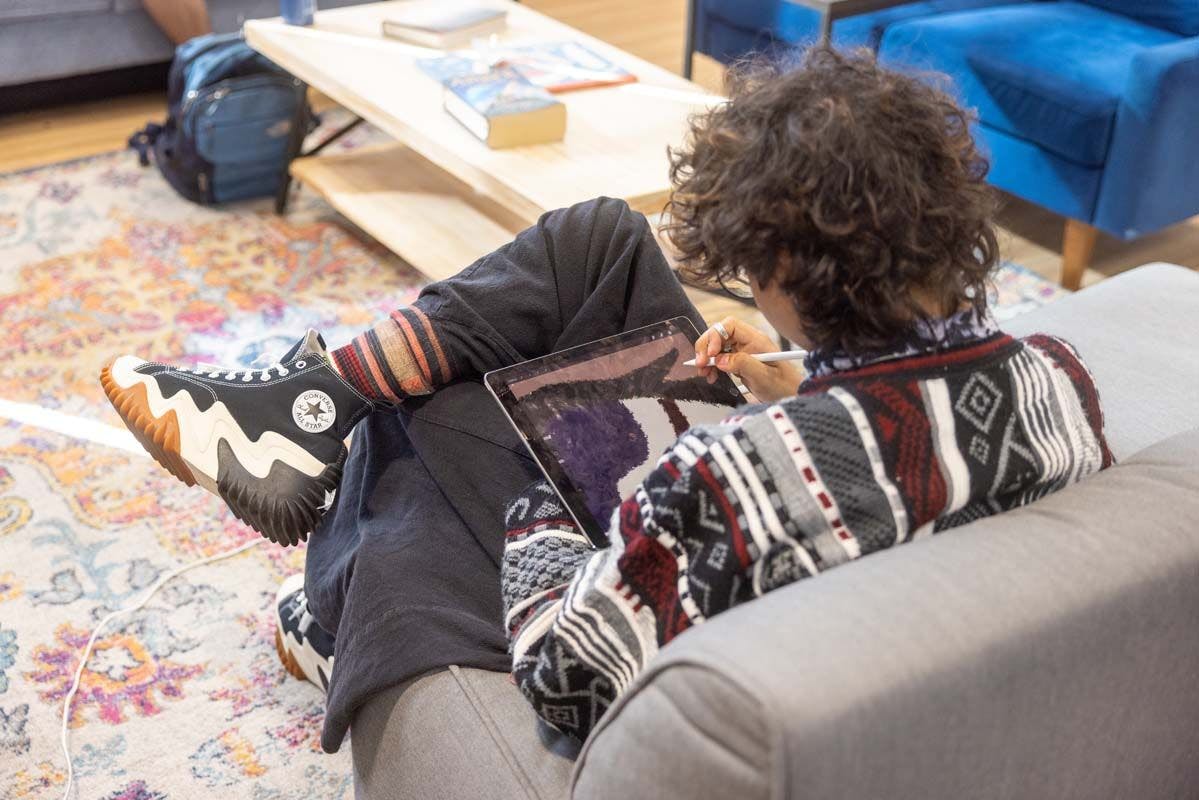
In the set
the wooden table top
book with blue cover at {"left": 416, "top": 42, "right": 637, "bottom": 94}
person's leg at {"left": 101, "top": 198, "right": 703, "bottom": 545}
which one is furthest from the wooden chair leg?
person's leg at {"left": 101, "top": 198, "right": 703, "bottom": 545}

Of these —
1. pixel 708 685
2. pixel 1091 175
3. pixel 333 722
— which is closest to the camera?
pixel 708 685

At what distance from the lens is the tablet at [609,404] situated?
1211mm

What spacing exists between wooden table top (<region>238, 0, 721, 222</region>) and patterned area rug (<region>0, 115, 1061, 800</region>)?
383mm

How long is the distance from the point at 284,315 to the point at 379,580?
4.22ft

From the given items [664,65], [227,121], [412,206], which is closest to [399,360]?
[412,206]

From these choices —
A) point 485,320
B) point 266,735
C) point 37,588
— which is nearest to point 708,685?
point 485,320

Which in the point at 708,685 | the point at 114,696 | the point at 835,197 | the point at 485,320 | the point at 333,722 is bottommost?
the point at 114,696

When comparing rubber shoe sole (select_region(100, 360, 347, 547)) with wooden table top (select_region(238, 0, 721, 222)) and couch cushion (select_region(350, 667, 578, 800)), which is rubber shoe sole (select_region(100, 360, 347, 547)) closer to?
couch cushion (select_region(350, 667, 578, 800))

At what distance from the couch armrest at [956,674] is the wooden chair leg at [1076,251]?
5.44 ft

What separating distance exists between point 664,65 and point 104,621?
257 cm

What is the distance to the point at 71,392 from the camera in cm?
210

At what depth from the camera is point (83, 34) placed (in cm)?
304

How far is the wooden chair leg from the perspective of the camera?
2408mm

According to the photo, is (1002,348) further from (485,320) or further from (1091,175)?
(1091,175)
